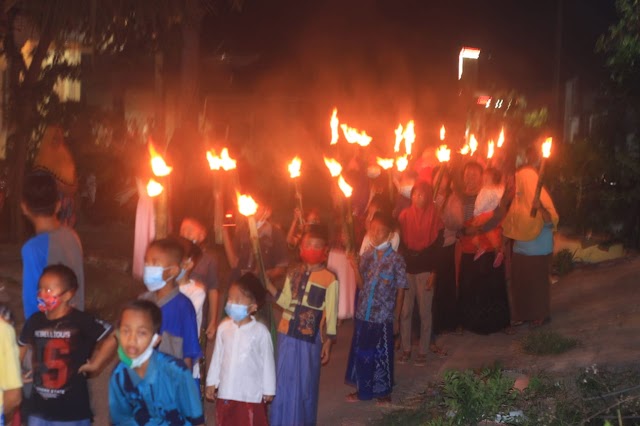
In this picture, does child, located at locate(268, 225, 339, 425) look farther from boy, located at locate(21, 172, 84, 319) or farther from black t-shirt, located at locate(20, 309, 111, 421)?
black t-shirt, located at locate(20, 309, 111, 421)

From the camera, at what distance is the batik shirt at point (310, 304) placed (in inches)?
296

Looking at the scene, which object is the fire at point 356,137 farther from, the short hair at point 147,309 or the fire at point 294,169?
the short hair at point 147,309

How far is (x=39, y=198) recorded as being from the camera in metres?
6.26

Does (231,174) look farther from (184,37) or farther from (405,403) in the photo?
(184,37)

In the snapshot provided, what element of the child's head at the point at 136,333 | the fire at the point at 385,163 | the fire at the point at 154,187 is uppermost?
the fire at the point at 385,163

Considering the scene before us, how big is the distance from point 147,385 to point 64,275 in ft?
3.07

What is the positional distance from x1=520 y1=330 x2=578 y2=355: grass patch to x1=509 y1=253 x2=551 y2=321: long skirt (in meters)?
1.37

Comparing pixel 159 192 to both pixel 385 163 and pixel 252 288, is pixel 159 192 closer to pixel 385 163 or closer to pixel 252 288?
pixel 252 288

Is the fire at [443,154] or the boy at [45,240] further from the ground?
the fire at [443,154]

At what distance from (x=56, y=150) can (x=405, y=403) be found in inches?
160

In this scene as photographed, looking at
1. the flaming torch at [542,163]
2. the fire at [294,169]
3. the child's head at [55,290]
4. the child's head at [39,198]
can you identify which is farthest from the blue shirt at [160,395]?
the flaming torch at [542,163]

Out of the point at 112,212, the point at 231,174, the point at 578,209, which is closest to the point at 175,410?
the point at 231,174

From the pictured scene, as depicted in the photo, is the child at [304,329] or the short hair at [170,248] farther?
the child at [304,329]

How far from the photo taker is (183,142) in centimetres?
1379
